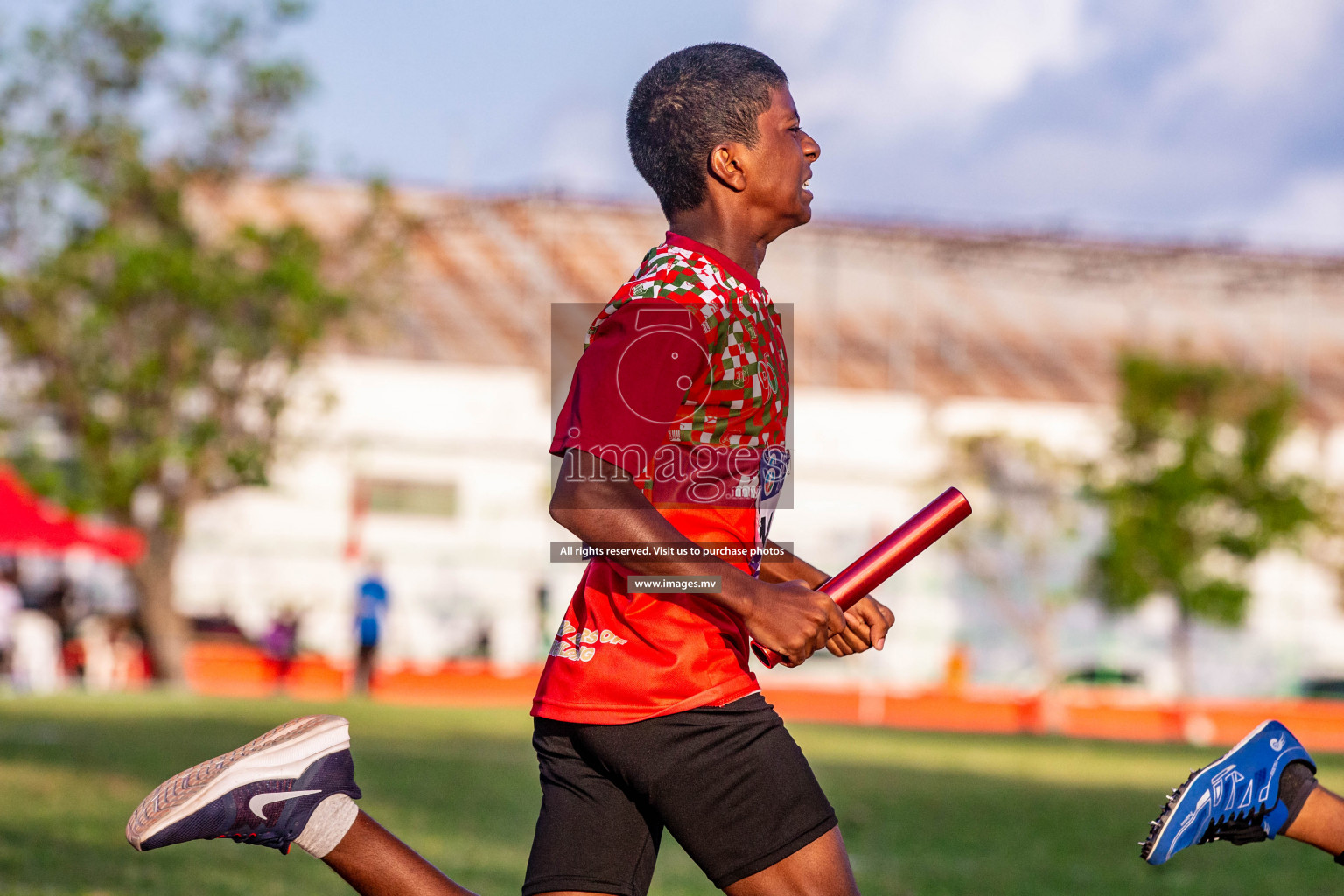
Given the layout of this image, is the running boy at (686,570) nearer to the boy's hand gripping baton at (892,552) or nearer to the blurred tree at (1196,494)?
the boy's hand gripping baton at (892,552)

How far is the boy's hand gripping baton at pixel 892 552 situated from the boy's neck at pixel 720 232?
529 mm

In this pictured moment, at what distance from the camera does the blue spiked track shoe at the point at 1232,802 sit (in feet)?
11.1

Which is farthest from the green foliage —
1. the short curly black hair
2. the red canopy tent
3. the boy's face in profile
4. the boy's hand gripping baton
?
the short curly black hair

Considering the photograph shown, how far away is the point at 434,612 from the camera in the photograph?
32.8 m

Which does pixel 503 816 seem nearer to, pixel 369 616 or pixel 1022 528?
pixel 369 616

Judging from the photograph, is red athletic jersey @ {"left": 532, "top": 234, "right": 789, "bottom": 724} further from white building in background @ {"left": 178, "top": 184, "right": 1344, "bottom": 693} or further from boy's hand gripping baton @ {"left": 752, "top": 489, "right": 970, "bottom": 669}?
white building in background @ {"left": 178, "top": 184, "right": 1344, "bottom": 693}

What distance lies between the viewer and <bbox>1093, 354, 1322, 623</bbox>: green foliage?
2939 cm

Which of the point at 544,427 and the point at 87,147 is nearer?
the point at 87,147

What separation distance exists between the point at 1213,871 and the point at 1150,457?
2419cm

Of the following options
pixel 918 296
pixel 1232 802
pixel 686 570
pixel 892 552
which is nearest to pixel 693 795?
pixel 686 570

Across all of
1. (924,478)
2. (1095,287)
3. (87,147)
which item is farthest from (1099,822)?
(1095,287)

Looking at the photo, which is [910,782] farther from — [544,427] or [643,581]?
[544,427]

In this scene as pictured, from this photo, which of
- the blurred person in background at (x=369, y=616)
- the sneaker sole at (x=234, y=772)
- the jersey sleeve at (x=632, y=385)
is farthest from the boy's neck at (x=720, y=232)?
the blurred person in background at (x=369, y=616)

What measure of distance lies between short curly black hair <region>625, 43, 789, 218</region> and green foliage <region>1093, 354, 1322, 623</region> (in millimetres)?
28004
